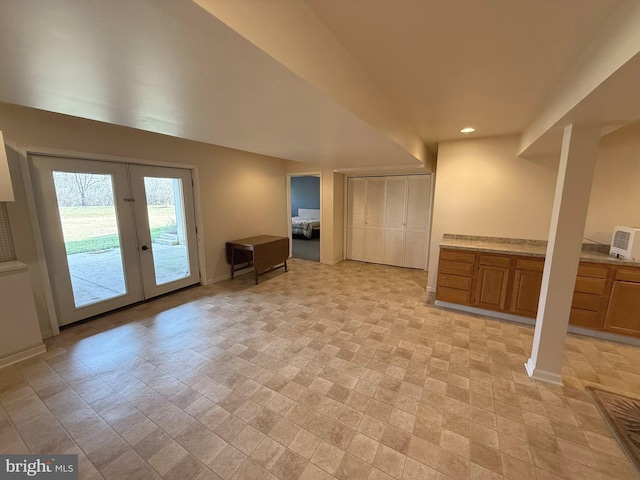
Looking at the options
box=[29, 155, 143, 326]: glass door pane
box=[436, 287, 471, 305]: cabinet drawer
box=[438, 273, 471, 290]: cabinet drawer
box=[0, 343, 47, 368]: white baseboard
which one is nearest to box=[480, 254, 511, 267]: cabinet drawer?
box=[438, 273, 471, 290]: cabinet drawer

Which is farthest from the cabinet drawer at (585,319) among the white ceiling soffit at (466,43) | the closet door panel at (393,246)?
the closet door panel at (393,246)

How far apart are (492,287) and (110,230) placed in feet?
16.4

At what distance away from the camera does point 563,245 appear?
201cm

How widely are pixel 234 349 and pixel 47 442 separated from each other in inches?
51.5

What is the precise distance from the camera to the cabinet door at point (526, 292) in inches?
117

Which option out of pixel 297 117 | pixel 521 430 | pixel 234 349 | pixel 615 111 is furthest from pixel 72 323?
pixel 615 111

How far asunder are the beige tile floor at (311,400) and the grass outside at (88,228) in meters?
0.96

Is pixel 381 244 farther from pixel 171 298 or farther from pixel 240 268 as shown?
pixel 171 298

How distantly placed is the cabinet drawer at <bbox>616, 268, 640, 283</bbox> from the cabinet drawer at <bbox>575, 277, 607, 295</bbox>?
0.42ft

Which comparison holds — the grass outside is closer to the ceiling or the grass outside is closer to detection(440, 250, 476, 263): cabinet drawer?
the ceiling

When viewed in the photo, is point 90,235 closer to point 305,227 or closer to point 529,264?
point 529,264

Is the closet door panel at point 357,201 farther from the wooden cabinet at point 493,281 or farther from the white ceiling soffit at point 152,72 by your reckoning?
the white ceiling soffit at point 152,72

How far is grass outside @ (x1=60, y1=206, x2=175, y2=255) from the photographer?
112 inches

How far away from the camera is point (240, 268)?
16.5ft
